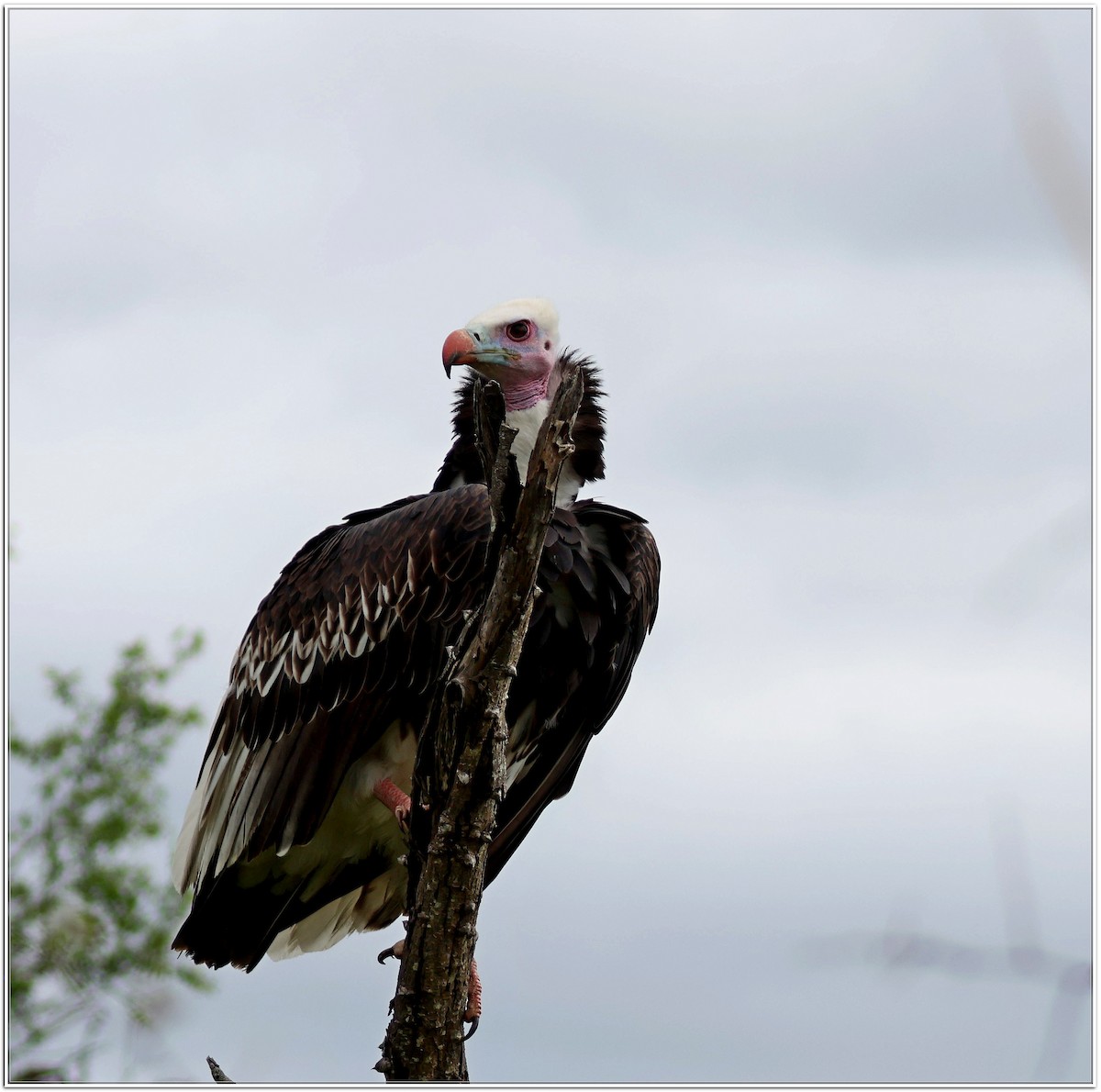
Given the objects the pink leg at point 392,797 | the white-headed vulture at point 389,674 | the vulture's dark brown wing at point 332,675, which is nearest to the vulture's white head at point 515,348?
the white-headed vulture at point 389,674

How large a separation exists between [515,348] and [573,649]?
140cm

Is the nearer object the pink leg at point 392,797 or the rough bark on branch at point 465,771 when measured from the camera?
the rough bark on branch at point 465,771

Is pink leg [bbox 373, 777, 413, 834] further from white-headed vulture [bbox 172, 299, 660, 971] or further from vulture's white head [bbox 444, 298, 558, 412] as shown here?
vulture's white head [bbox 444, 298, 558, 412]

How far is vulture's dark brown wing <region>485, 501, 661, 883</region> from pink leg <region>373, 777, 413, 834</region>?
0.60m

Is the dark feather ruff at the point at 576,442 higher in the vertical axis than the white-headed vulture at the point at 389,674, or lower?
higher

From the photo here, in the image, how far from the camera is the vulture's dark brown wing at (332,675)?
6500 mm

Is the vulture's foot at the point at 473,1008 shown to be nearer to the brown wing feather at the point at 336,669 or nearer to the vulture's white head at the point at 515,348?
the brown wing feather at the point at 336,669

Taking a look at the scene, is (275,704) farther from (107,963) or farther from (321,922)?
(107,963)

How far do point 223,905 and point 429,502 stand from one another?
6.88ft

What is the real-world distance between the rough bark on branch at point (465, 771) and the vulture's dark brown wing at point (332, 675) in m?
1.61

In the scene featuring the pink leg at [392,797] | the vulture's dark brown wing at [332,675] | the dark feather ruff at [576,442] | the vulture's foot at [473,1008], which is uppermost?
the dark feather ruff at [576,442]

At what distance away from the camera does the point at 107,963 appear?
4395 mm

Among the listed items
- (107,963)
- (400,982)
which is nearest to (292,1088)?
(400,982)

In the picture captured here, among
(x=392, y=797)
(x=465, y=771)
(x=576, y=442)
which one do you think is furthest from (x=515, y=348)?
(x=465, y=771)
